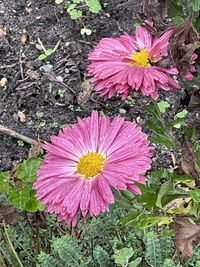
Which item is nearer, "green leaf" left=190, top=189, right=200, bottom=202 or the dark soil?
"green leaf" left=190, top=189, right=200, bottom=202

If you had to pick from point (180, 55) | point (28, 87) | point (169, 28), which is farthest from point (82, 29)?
point (180, 55)

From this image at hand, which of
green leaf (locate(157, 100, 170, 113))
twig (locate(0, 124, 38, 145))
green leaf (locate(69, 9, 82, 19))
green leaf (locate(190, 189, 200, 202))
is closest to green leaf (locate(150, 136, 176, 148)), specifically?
green leaf (locate(190, 189, 200, 202))

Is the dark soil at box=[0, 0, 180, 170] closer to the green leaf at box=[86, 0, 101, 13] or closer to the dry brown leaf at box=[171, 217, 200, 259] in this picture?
the green leaf at box=[86, 0, 101, 13]

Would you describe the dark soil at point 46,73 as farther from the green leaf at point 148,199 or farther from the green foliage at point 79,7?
the green leaf at point 148,199

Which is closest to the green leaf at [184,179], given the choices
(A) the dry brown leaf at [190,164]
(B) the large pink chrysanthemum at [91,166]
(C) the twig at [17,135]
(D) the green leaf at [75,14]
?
(A) the dry brown leaf at [190,164]

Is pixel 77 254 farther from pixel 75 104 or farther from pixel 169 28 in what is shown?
pixel 75 104

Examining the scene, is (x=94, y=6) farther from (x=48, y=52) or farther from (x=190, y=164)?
(x=190, y=164)

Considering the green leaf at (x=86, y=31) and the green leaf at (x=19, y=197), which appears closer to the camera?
the green leaf at (x=19, y=197)

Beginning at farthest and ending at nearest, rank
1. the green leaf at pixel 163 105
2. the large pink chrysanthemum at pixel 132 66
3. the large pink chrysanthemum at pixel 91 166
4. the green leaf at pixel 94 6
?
the green leaf at pixel 94 6, the green leaf at pixel 163 105, the large pink chrysanthemum at pixel 132 66, the large pink chrysanthemum at pixel 91 166
